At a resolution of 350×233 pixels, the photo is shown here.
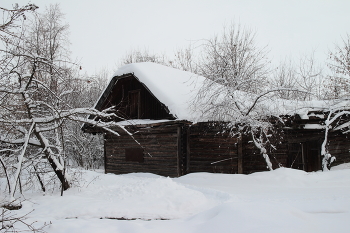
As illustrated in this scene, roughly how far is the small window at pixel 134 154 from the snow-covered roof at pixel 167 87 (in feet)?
9.28

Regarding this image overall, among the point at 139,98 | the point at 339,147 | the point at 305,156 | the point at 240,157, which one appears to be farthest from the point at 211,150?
the point at 339,147

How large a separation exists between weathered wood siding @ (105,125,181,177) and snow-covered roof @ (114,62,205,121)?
30.4 inches

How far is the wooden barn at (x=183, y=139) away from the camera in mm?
11086

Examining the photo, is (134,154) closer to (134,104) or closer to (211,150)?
(134,104)

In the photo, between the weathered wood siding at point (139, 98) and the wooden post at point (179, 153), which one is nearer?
the wooden post at point (179, 153)

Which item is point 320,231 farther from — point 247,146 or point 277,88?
point 247,146

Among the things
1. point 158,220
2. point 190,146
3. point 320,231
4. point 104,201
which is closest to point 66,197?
point 104,201

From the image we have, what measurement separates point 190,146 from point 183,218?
21.2 ft

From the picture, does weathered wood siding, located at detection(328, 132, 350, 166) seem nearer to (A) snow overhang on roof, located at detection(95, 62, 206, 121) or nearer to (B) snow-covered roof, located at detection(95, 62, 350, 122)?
(B) snow-covered roof, located at detection(95, 62, 350, 122)

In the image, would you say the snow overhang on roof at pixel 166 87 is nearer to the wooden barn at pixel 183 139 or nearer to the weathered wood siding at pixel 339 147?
the wooden barn at pixel 183 139

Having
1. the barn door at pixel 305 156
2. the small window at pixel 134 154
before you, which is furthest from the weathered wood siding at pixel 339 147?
the small window at pixel 134 154

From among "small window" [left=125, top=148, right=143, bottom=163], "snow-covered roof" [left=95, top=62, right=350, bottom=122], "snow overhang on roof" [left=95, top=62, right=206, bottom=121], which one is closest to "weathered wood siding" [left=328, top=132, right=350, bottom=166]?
"snow-covered roof" [left=95, top=62, right=350, bottom=122]

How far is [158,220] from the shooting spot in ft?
16.7

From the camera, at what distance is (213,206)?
602 cm
